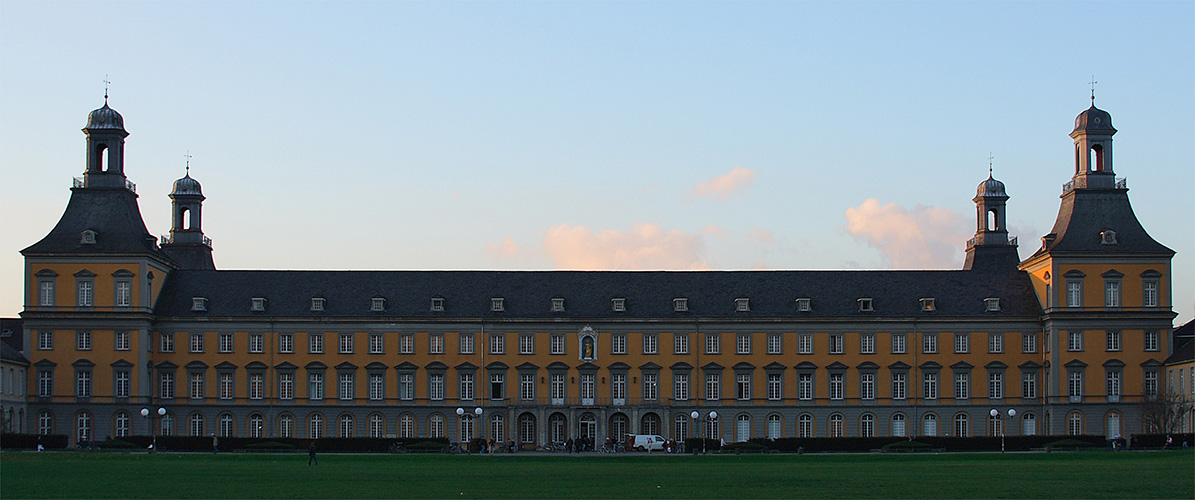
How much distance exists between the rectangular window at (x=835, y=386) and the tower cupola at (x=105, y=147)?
46.5 metres

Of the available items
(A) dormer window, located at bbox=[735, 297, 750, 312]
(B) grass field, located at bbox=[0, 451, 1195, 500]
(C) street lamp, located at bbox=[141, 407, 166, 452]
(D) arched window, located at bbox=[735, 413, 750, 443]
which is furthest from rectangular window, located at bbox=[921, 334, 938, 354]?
(C) street lamp, located at bbox=[141, 407, 166, 452]

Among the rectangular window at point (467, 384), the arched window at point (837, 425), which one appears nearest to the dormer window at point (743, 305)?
the arched window at point (837, 425)

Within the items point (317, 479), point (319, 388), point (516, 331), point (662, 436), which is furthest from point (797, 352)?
point (317, 479)

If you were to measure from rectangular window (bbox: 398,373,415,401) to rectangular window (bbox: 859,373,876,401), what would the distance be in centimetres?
2832

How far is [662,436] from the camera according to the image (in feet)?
333

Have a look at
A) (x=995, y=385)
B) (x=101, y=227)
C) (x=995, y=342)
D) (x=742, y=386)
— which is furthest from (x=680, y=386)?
(x=101, y=227)

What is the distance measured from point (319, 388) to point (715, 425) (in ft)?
82.5

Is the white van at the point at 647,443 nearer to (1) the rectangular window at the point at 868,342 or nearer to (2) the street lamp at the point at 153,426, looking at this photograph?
(1) the rectangular window at the point at 868,342

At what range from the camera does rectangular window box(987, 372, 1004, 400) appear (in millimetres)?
103312

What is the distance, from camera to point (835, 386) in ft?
341

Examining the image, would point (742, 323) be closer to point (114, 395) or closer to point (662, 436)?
point (662, 436)

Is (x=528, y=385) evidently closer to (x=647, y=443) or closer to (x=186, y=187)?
(x=647, y=443)

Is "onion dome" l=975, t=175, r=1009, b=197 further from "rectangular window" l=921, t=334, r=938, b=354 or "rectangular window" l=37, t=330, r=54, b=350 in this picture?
"rectangular window" l=37, t=330, r=54, b=350

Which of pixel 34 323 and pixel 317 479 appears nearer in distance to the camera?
pixel 317 479
